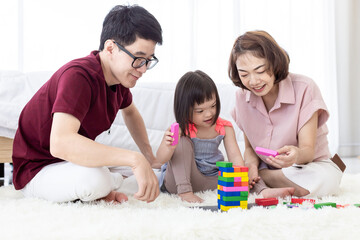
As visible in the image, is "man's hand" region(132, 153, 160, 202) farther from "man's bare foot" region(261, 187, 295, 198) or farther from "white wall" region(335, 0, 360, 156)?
"white wall" region(335, 0, 360, 156)

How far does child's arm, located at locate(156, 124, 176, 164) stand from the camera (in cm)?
135

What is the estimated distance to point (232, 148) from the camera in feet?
4.99

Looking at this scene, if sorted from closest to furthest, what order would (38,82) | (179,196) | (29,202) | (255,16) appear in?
(29,202) < (179,196) < (38,82) < (255,16)

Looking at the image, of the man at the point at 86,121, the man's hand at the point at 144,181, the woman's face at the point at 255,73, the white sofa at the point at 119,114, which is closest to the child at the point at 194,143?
the woman's face at the point at 255,73

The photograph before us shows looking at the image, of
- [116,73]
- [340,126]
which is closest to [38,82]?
[116,73]

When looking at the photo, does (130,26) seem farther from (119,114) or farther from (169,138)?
(119,114)

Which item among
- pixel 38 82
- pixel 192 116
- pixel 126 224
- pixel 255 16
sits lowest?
pixel 126 224

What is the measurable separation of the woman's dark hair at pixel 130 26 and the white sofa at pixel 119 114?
61 centimetres

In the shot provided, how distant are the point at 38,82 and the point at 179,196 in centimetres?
93

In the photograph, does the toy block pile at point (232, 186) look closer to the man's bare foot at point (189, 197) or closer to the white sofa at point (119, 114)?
the man's bare foot at point (189, 197)

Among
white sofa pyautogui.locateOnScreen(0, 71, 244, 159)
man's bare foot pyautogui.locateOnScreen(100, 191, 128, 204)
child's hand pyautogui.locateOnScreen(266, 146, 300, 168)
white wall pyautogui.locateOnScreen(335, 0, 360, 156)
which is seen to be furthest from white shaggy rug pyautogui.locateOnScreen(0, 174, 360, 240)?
white wall pyautogui.locateOnScreen(335, 0, 360, 156)

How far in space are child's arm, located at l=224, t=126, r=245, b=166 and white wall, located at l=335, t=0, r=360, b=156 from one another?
2.45 m

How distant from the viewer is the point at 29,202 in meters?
1.17

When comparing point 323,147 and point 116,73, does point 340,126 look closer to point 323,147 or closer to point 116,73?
point 323,147
